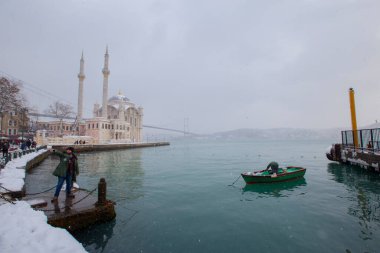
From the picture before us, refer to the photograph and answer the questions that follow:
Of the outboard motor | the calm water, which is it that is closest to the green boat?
the calm water

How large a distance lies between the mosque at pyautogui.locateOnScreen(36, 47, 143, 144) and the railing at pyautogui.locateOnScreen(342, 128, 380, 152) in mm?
49414

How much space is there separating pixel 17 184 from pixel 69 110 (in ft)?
197

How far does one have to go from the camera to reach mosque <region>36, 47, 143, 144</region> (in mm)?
57594

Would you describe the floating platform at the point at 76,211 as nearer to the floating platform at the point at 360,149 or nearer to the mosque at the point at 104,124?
the floating platform at the point at 360,149

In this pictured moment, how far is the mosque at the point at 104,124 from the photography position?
57.6 m

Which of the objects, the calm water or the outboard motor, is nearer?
the calm water

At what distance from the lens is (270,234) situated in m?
7.45

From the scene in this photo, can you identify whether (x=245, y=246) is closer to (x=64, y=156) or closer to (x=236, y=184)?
(x=64, y=156)

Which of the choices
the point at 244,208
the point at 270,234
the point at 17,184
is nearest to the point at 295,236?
the point at 270,234

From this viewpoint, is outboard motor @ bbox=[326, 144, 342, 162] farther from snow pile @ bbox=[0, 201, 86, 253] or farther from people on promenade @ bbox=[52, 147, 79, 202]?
snow pile @ bbox=[0, 201, 86, 253]

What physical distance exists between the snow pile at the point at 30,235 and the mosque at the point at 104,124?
44376mm

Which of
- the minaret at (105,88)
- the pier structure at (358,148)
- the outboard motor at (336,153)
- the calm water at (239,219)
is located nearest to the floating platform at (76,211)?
the calm water at (239,219)

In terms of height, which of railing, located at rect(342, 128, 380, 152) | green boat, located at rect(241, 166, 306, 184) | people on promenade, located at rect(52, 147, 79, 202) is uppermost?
railing, located at rect(342, 128, 380, 152)

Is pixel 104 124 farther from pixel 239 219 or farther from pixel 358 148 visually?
pixel 239 219
